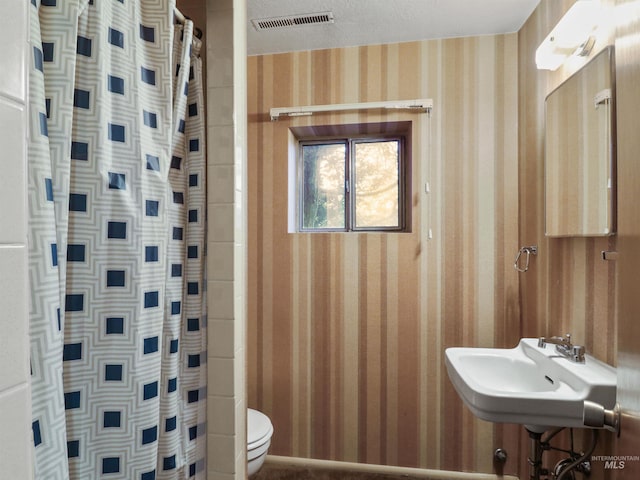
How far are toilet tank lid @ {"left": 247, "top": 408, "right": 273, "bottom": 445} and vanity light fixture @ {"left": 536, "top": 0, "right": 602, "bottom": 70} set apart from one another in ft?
6.34

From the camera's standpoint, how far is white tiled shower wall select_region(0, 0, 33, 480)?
0.35 metres

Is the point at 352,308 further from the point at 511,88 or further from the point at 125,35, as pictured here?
the point at 125,35

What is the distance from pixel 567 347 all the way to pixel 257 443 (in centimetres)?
127

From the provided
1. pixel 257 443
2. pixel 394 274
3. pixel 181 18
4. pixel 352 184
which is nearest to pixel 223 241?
pixel 181 18


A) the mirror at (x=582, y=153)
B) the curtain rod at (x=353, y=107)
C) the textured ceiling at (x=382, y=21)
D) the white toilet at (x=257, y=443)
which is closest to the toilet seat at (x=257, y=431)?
the white toilet at (x=257, y=443)

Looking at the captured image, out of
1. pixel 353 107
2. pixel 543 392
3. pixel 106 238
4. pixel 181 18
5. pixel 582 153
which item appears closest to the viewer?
pixel 106 238

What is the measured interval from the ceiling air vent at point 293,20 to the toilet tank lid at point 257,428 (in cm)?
192

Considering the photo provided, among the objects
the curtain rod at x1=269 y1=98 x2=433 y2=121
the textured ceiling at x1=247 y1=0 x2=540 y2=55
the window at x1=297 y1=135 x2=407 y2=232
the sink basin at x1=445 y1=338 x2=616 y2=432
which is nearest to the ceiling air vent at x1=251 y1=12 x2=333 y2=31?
the textured ceiling at x1=247 y1=0 x2=540 y2=55

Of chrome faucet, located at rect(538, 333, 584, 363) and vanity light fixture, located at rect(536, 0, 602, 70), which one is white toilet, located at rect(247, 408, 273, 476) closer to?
chrome faucet, located at rect(538, 333, 584, 363)

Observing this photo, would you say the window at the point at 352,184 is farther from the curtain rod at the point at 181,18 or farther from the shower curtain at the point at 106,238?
the shower curtain at the point at 106,238

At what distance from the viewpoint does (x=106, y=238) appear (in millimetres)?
852

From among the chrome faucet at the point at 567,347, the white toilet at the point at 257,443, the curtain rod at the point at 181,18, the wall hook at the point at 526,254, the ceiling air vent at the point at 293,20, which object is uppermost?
the ceiling air vent at the point at 293,20

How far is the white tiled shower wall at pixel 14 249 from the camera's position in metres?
0.35

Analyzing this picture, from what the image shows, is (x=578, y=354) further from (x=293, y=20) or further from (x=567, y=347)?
(x=293, y=20)
